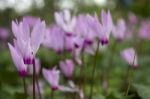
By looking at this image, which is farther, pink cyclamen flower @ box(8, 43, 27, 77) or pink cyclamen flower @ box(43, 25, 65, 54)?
pink cyclamen flower @ box(43, 25, 65, 54)

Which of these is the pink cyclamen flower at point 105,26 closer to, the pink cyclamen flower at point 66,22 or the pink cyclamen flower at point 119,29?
the pink cyclamen flower at point 66,22

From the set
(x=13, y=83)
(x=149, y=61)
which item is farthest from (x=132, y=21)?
(x=13, y=83)

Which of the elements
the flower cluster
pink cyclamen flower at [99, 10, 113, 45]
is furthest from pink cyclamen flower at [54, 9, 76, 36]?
pink cyclamen flower at [99, 10, 113, 45]

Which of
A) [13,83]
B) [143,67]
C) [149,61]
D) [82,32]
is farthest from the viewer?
[149,61]

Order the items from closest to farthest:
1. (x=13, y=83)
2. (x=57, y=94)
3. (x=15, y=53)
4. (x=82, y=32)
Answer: (x=15, y=53) → (x=82, y=32) → (x=57, y=94) → (x=13, y=83)

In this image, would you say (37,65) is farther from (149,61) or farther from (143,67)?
(149,61)

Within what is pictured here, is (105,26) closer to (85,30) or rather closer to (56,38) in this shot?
(85,30)

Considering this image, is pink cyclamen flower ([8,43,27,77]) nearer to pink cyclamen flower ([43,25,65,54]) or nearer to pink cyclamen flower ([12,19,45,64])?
pink cyclamen flower ([12,19,45,64])

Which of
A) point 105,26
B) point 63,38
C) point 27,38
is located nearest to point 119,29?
point 63,38

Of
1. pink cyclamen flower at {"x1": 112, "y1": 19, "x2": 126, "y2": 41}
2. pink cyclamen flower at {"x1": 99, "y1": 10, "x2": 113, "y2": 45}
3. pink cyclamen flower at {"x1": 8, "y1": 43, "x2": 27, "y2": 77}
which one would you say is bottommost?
pink cyclamen flower at {"x1": 112, "y1": 19, "x2": 126, "y2": 41}
